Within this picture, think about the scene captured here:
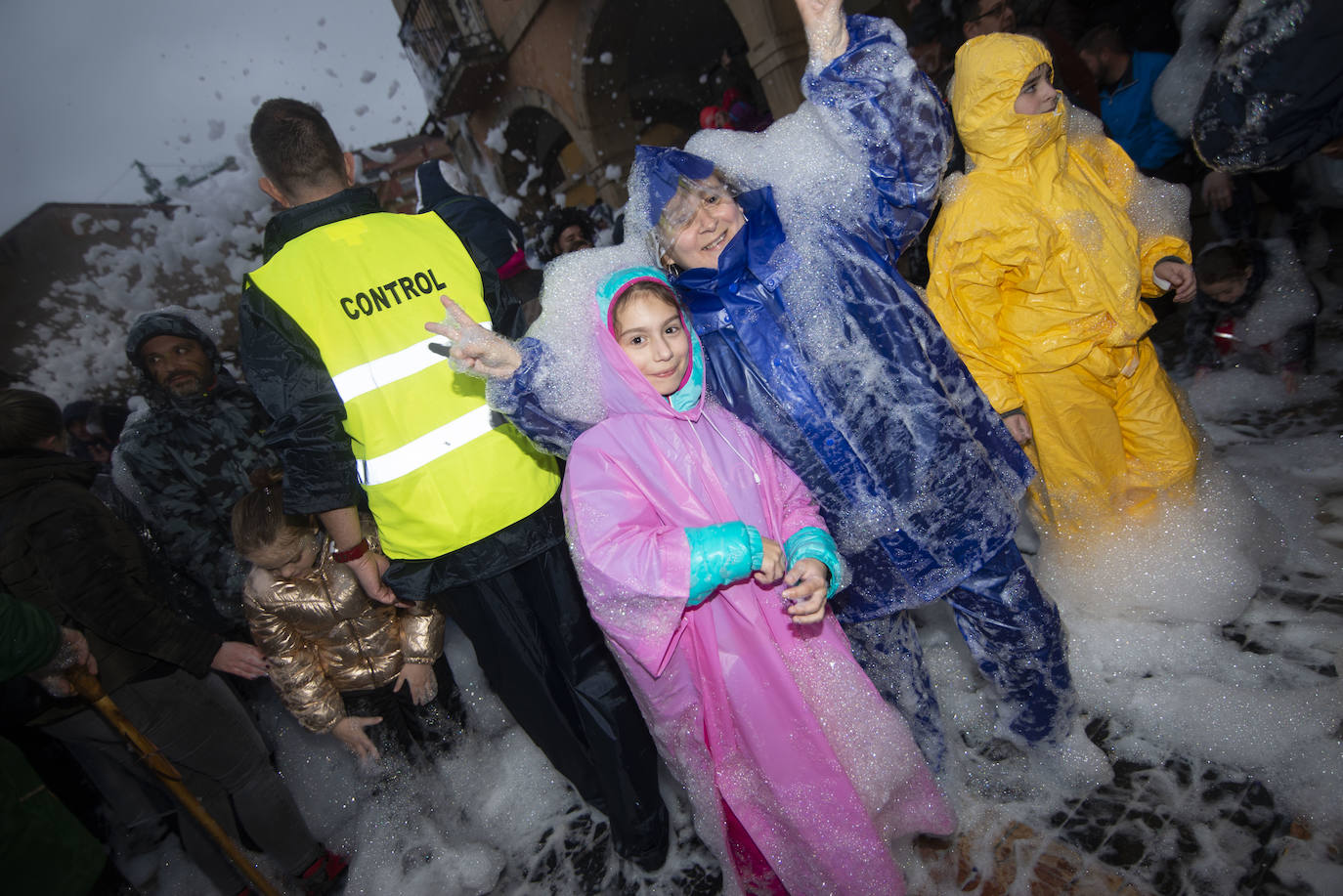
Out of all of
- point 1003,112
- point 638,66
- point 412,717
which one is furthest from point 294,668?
point 638,66

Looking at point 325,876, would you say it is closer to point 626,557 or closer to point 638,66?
point 626,557

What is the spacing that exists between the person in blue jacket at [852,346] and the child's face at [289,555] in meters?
1.31

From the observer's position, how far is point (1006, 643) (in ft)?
6.39

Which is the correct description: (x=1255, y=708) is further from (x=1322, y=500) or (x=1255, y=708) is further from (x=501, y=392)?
(x=501, y=392)

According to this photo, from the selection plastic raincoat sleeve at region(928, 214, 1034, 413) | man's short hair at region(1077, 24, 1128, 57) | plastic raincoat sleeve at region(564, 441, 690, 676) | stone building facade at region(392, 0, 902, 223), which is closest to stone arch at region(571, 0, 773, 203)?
stone building facade at region(392, 0, 902, 223)

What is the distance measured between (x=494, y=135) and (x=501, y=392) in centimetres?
1414

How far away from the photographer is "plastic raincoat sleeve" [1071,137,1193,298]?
89.4 inches

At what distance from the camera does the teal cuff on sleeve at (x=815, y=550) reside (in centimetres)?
162

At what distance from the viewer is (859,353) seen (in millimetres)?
1780

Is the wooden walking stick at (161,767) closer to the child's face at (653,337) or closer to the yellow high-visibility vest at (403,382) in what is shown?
the yellow high-visibility vest at (403,382)

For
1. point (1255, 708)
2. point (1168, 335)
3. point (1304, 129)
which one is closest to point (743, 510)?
point (1255, 708)

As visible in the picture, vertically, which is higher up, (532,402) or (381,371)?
(381,371)

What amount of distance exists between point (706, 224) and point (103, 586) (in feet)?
8.23

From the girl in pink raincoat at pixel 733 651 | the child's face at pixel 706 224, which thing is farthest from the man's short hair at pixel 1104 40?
the girl in pink raincoat at pixel 733 651
